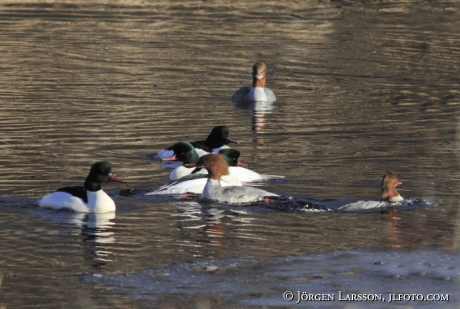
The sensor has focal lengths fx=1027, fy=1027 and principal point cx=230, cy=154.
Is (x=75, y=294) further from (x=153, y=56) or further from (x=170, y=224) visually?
(x=153, y=56)

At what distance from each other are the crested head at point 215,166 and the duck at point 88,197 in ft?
4.22

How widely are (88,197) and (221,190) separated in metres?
1.60

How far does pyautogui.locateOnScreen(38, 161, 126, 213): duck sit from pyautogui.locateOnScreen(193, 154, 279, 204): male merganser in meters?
Answer: 1.25

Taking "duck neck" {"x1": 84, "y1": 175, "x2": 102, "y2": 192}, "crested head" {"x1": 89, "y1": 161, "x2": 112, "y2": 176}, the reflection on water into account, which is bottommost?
the reflection on water

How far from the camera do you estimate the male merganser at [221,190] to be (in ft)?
39.0

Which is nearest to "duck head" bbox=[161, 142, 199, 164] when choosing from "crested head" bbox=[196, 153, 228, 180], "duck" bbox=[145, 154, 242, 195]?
"duck" bbox=[145, 154, 242, 195]

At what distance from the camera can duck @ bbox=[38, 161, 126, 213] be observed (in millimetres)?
11375

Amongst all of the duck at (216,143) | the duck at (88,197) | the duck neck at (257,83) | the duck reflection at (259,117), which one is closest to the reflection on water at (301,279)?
the duck at (88,197)

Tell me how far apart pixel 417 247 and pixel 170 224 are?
2.63m

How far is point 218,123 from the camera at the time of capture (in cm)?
1748

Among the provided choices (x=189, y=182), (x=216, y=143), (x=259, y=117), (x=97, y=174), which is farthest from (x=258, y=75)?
(x=97, y=174)

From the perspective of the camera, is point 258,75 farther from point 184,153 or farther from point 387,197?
point 387,197

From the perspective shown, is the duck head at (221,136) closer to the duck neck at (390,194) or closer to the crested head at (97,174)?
the crested head at (97,174)

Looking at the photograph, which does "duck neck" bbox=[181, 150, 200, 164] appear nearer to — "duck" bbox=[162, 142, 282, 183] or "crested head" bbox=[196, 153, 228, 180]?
"duck" bbox=[162, 142, 282, 183]
